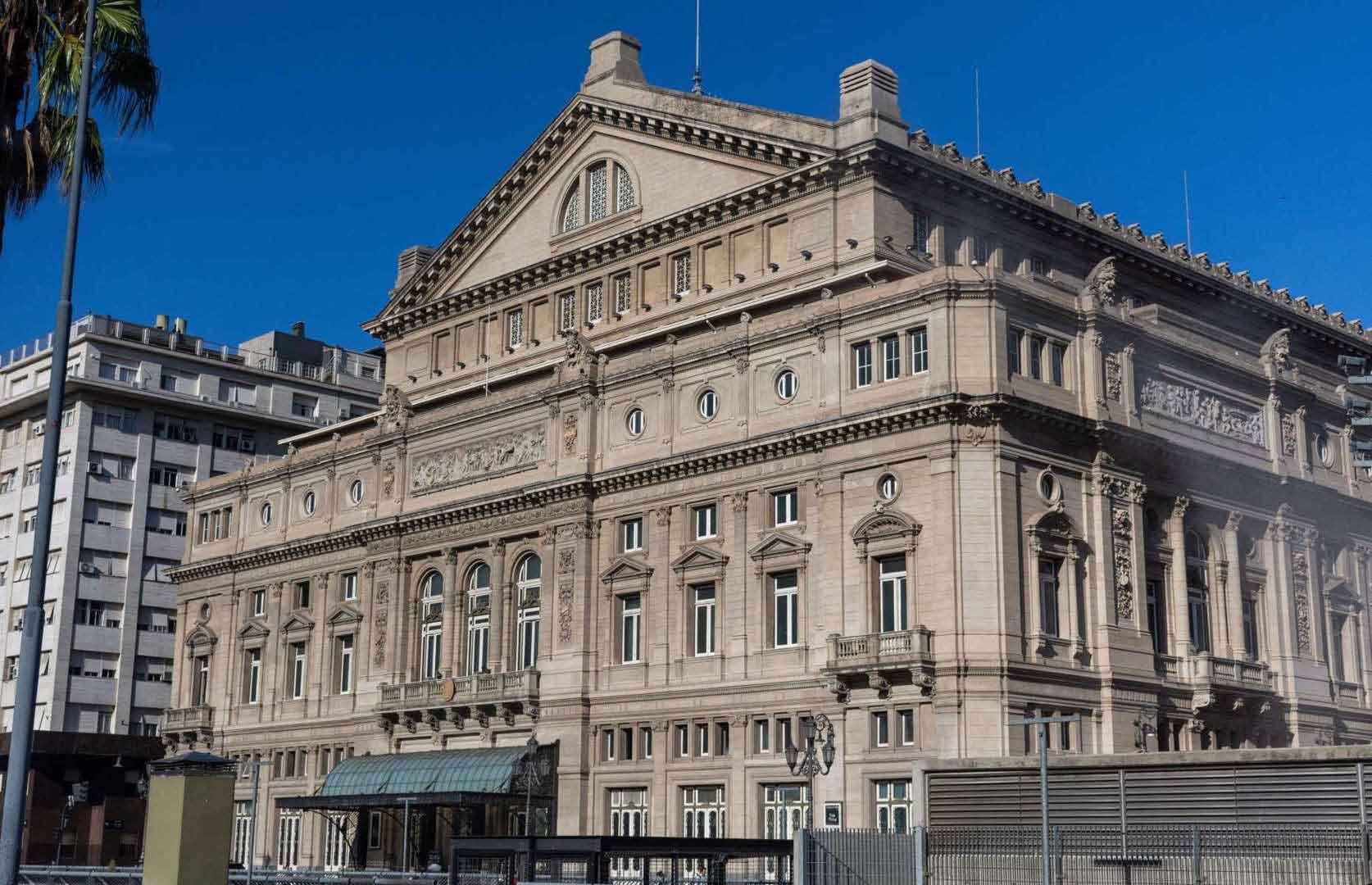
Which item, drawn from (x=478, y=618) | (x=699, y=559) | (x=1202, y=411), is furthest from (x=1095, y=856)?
(x=478, y=618)

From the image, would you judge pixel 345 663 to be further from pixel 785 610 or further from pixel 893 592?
pixel 893 592

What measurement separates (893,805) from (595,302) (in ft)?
93.3

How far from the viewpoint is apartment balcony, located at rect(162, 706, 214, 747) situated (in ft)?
272

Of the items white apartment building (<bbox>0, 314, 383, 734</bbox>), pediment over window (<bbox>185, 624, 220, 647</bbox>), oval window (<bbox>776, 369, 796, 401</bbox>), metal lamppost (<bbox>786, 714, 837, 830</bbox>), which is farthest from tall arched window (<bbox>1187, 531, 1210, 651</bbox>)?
white apartment building (<bbox>0, 314, 383, 734</bbox>)

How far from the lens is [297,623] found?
79625mm

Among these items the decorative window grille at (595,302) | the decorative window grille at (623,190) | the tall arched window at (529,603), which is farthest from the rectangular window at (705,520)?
the decorative window grille at (623,190)

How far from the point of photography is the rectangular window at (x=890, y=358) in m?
56.6

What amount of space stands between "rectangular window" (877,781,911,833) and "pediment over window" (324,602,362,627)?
29983 millimetres

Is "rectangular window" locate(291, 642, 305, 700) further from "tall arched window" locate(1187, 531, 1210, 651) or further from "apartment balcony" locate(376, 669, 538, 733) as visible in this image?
"tall arched window" locate(1187, 531, 1210, 651)

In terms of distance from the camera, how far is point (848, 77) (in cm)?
6350

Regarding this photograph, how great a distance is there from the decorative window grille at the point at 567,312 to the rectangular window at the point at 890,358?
20.0m

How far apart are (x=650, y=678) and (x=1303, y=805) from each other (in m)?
30.2

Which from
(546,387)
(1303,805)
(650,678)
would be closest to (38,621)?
(1303,805)

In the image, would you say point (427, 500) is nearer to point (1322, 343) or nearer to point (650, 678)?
point (650, 678)
